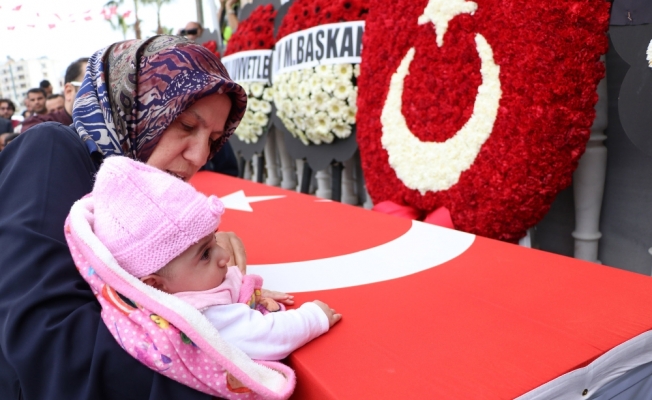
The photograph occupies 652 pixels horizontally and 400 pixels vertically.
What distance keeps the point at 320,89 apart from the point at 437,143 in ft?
3.45

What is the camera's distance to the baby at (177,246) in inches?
32.9

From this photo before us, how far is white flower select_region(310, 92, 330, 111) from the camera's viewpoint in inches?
118

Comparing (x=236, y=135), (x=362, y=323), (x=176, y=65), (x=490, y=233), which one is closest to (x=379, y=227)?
(x=490, y=233)

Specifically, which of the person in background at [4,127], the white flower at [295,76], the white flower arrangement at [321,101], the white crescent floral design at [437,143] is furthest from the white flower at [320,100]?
the person in background at [4,127]

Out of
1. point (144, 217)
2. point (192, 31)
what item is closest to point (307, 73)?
point (144, 217)

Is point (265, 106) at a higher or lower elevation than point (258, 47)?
lower

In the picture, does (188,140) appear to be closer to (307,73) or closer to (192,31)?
(307,73)

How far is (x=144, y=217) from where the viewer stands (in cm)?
83

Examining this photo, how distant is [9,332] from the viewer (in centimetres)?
84

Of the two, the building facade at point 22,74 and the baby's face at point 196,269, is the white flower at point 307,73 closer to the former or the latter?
the baby's face at point 196,269

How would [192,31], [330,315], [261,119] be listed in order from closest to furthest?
[330,315]
[261,119]
[192,31]

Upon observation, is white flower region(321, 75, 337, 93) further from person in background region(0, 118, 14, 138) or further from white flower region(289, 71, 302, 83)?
person in background region(0, 118, 14, 138)

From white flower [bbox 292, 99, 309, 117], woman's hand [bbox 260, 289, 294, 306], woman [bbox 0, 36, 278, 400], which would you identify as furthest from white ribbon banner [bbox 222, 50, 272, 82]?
woman's hand [bbox 260, 289, 294, 306]

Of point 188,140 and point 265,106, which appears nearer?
point 188,140
